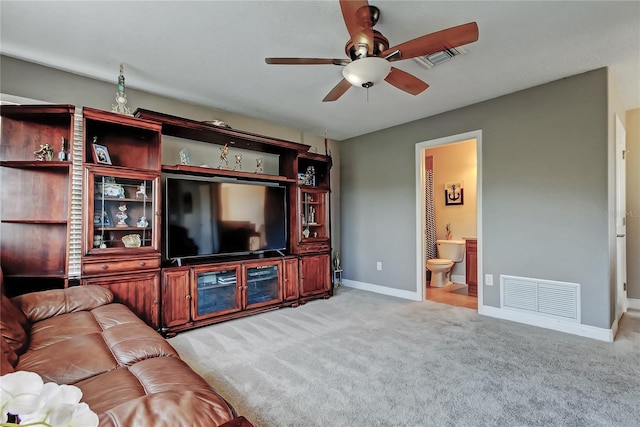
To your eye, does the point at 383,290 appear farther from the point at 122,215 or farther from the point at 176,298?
the point at 122,215

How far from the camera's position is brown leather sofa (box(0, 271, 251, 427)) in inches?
40.3

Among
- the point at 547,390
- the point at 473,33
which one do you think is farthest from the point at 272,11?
the point at 547,390

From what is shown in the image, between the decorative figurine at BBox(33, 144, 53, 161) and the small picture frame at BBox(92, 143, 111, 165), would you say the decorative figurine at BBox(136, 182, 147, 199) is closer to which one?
the small picture frame at BBox(92, 143, 111, 165)

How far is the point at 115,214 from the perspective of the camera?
2.83 m

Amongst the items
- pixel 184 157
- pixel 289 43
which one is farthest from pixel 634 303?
pixel 184 157

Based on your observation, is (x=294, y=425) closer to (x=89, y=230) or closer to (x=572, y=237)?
(x=89, y=230)

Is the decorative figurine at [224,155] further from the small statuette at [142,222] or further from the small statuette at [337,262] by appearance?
the small statuette at [337,262]

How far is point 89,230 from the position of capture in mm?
2553

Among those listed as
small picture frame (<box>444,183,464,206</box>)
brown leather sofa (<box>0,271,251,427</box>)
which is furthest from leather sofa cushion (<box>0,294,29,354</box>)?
small picture frame (<box>444,183,464,206</box>)

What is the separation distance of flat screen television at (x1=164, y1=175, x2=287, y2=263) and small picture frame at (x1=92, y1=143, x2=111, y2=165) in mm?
530

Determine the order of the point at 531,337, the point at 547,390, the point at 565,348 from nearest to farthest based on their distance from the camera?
1. the point at 547,390
2. the point at 565,348
3. the point at 531,337

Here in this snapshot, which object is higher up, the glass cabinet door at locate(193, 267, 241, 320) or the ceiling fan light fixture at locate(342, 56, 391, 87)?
the ceiling fan light fixture at locate(342, 56, 391, 87)

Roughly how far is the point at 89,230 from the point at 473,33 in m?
3.16

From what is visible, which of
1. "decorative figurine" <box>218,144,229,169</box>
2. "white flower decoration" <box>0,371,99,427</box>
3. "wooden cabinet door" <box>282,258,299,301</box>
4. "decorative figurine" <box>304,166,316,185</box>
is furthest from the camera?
"decorative figurine" <box>304,166,316,185</box>
